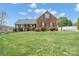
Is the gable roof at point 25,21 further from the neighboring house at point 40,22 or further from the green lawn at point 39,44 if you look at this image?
the green lawn at point 39,44

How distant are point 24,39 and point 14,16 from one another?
276 millimetres

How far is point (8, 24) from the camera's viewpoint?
2.58 m

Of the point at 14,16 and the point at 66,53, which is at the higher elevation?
the point at 14,16

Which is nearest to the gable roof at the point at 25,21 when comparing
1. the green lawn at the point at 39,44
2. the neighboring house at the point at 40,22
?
the neighboring house at the point at 40,22

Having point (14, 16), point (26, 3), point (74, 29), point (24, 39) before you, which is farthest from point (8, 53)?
point (74, 29)

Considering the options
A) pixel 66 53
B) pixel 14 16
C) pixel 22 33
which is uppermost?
pixel 14 16

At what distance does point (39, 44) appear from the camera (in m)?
2.56

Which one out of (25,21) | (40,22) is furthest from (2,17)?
(40,22)

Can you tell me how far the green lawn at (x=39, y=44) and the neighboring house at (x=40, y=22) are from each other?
8 centimetres

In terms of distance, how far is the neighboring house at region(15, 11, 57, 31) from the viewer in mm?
2578

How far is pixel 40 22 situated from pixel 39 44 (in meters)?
0.24

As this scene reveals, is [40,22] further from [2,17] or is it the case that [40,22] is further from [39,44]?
[2,17]

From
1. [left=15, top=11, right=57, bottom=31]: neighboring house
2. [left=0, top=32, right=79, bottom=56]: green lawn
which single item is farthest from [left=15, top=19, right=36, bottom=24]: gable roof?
[left=0, top=32, right=79, bottom=56]: green lawn

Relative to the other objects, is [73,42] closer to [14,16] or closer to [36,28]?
[36,28]
